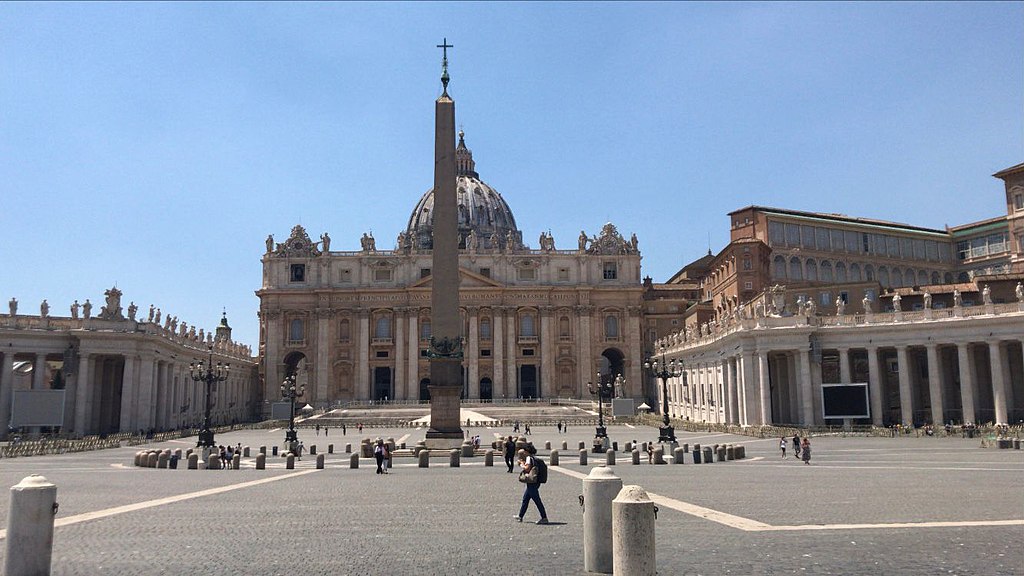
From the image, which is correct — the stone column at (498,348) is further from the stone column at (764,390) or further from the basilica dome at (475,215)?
the stone column at (764,390)

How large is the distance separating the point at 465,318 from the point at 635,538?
270 feet

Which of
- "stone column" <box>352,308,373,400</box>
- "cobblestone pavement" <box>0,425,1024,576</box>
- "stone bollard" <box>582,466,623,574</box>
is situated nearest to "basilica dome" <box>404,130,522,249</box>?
"stone column" <box>352,308,373,400</box>

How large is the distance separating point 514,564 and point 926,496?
32.3ft

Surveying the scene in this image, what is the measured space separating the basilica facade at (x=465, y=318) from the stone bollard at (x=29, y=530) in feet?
260

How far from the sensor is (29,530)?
7.78 m

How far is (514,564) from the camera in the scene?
9258 mm

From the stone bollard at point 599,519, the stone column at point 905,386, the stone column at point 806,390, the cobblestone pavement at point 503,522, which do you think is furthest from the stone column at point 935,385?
the stone bollard at point 599,519

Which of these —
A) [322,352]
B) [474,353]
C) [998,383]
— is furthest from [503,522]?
[322,352]

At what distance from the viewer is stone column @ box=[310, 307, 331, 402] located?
87312 millimetres

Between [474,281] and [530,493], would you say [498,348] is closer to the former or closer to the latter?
[474,281]

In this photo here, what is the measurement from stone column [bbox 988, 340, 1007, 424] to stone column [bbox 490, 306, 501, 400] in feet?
172

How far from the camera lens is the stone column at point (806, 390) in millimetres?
46031

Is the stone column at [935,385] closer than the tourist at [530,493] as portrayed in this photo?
No

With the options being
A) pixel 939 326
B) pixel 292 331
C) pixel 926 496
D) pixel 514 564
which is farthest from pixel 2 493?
pixel 292 331
